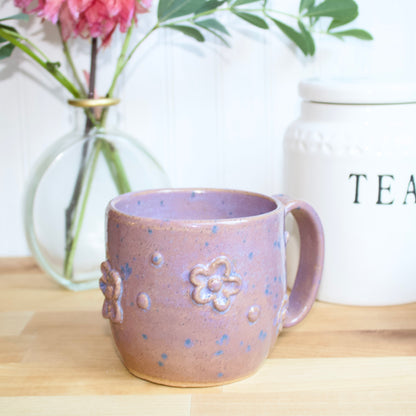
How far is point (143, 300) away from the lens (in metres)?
0.48

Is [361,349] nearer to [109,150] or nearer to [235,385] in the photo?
[235,385]

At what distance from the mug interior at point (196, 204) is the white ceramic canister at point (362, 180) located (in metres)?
0.12

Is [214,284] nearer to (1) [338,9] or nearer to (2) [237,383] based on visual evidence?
(2) [237,383]

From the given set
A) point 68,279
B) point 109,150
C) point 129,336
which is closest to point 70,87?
point 109,150

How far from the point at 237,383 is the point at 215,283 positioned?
0.32 feet

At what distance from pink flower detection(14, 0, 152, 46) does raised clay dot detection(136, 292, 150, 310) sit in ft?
0.99

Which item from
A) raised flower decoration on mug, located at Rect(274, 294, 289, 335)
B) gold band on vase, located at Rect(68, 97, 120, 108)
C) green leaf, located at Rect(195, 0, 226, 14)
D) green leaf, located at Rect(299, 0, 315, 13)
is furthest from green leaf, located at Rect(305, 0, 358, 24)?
raised flower decoration on mug, located at Rect(274, 294, 289, 335)

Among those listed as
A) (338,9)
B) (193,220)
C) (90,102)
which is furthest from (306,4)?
(193,220)

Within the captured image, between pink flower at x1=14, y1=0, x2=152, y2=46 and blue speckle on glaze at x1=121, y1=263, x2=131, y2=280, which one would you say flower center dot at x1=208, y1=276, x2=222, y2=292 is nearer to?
blue speckle on glaze at x1=121, y1=263, x2=131, y2=280

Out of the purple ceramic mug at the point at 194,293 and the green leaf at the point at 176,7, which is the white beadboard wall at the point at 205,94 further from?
the purple ceramic mug at the point at 194,293

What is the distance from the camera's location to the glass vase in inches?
28.2

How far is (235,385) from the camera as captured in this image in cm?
51

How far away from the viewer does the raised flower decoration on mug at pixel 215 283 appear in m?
0.47

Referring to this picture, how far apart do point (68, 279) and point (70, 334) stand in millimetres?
125
